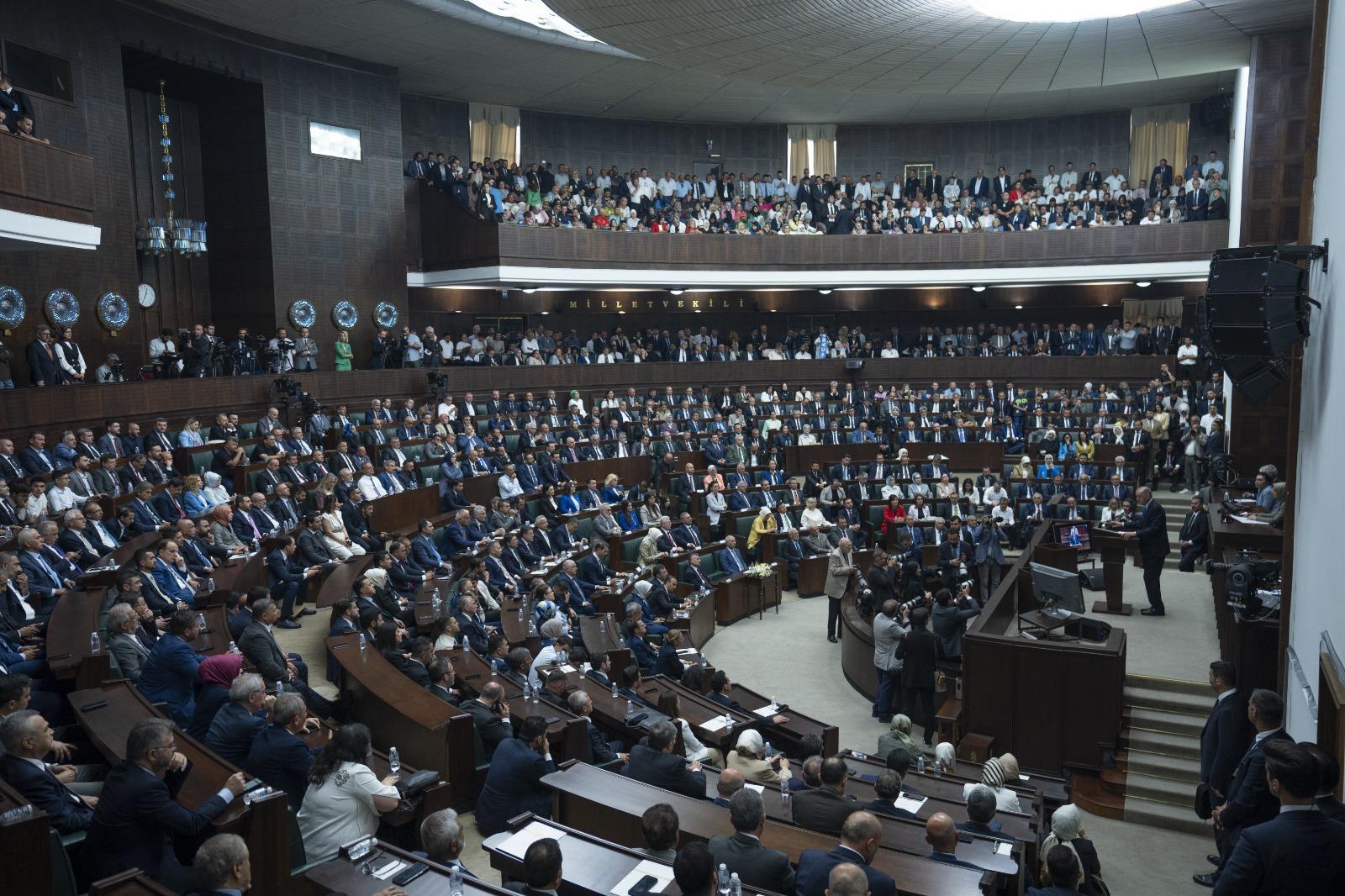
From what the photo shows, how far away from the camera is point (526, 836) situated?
4430mm

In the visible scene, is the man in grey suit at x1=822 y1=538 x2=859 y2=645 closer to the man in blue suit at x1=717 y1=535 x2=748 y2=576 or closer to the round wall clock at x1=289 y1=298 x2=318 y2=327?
the man in blue suit at x1=717 y1=535 x2=748 y2=576

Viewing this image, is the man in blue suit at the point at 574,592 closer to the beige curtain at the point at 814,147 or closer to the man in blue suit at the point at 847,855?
the man in blue suit at the point at 847,855

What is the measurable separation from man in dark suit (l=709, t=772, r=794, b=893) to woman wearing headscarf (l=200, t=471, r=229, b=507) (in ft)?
25.7

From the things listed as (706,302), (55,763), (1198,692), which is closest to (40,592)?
(55,763)

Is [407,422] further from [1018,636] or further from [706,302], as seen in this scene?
[706,302]

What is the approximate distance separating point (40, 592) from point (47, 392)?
4923 mm

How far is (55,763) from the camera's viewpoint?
473 centimetres

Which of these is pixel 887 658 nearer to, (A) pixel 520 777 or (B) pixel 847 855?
(A) pixel 520 777

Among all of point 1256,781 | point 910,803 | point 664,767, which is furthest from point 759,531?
point 1256,781

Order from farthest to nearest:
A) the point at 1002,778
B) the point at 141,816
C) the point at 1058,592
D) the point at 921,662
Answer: the point at 921,662, the point at 1058,592, the point at 1002,778, the point at 141,816

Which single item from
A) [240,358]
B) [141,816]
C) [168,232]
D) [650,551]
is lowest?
[650,551]

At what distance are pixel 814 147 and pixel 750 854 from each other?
23.7 m

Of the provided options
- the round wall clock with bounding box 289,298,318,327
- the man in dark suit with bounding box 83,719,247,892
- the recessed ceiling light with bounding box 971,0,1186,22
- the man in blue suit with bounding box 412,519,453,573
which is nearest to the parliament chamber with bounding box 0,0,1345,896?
A: the man in dark suit with bounding box 83,719,247,892

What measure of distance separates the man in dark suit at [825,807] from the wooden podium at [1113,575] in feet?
22.6
